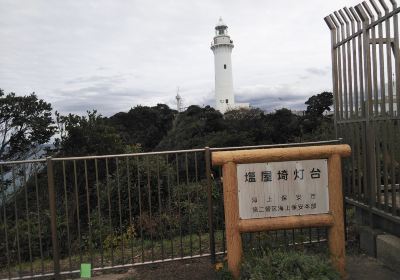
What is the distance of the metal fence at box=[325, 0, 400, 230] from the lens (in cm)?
416

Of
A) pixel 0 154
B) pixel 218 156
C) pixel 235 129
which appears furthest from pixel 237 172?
pixel 235 129

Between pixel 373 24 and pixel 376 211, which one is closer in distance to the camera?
pixel 373 24

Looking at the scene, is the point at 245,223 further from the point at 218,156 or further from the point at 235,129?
the point at 235,129

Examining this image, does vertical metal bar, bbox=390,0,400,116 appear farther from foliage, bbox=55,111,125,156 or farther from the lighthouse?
the lighthouse

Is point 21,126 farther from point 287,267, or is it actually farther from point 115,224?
point 287,267

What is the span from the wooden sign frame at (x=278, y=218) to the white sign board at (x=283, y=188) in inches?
2.0

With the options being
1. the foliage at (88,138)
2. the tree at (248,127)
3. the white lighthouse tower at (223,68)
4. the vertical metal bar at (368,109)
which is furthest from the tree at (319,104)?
the vertical metal bar at (368,109)

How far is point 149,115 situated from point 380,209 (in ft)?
114

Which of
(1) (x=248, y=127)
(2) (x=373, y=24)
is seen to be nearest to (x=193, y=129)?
(1) (x=248, y=127)

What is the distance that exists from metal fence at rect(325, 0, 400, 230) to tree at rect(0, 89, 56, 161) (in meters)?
19.0

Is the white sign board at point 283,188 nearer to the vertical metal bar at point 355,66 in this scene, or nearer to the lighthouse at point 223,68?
the vertical metal bar at point 355,66

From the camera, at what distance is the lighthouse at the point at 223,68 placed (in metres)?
56.1

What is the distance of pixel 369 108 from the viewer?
14.9 feet

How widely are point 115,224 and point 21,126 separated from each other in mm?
15739
